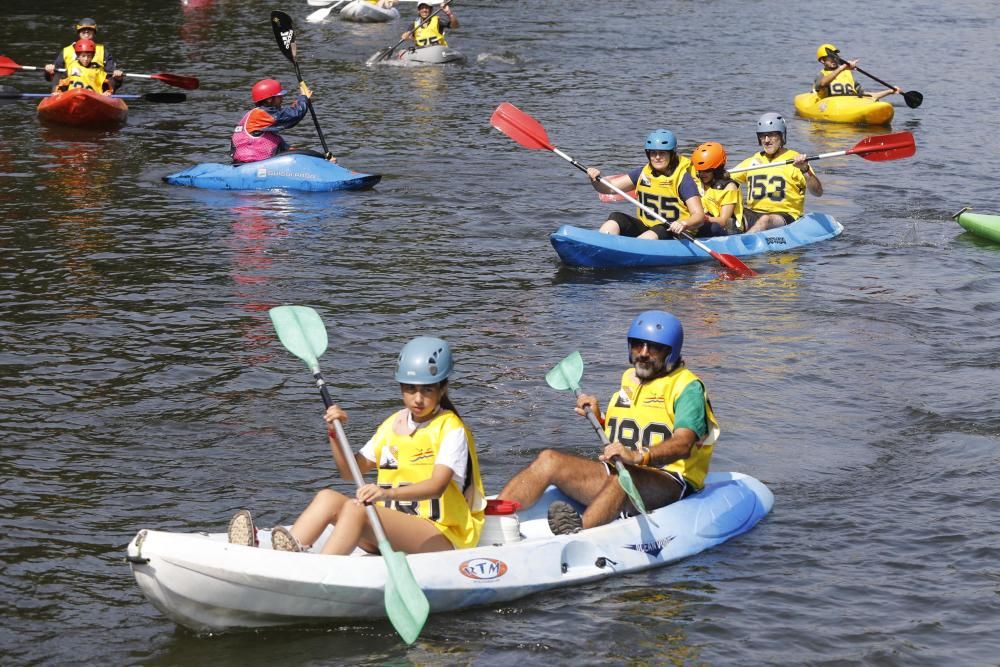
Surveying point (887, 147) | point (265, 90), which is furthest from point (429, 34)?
point (887, 147)

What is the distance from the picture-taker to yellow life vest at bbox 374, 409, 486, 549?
6566 mm

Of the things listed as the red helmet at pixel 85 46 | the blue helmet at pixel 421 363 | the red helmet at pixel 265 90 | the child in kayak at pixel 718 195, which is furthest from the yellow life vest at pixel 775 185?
the red helmet at pixel 85 46

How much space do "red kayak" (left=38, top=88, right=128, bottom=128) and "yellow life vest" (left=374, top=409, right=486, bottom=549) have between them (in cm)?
1305

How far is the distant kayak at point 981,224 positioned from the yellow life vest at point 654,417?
807 cm

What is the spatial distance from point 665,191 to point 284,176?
4.96 metres

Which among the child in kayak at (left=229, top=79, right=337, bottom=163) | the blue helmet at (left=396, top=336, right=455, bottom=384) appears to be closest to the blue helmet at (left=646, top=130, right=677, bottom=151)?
the child in kayak at (left=229, top=79, right=337, bottom=163)

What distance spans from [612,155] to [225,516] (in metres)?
11.1

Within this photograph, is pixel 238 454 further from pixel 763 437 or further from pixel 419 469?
pixel 763 437

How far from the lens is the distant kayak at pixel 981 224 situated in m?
14.5

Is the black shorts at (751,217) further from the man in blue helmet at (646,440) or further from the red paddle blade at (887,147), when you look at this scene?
the man in blue helmet at (646,440)

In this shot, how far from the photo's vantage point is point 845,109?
21.0m

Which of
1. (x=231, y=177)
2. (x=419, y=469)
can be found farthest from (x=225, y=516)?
(x=231, y=177)

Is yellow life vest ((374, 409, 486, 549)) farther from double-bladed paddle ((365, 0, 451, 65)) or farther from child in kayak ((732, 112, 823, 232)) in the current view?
double-bladed paddle ((365, 0, 451, 65))

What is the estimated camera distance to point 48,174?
54.3 ft
